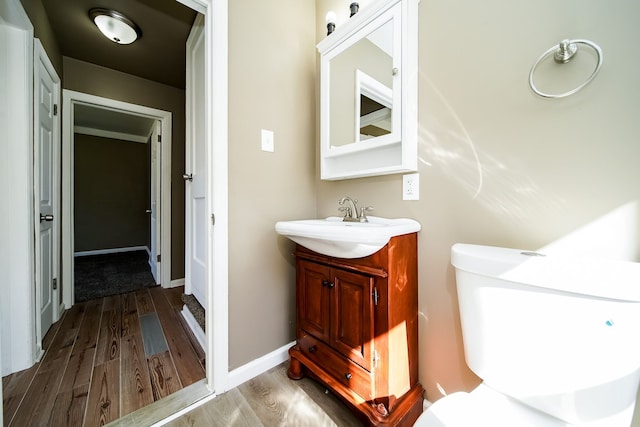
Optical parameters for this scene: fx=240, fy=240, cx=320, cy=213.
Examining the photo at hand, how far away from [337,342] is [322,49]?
156 cm

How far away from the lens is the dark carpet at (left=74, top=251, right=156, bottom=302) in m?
2.54

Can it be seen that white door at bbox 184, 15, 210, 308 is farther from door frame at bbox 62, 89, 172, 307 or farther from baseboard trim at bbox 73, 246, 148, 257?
baseboard trim at bbox 73, 246, 148, 257

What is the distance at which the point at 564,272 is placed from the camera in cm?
57

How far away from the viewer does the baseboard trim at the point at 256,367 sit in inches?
48.0

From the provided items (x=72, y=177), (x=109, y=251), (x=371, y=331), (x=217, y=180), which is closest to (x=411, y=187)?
(x=371, y=331)

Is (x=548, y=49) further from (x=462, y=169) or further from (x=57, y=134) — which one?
(x=57, y=134)

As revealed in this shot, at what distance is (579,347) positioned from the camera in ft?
1.83

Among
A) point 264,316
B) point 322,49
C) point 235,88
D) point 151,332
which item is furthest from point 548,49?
point 151,332

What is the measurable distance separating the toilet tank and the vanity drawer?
0.42 meters

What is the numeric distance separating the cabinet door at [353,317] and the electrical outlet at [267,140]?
0.75 meters

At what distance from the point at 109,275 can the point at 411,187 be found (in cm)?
378

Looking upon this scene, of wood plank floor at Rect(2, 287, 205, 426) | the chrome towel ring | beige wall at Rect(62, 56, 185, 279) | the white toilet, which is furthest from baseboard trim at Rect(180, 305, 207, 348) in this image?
the chrome towel ring

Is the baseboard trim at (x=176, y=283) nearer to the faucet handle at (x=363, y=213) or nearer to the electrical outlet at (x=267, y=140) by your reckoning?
the electrical outlet at (x=267, y=140)

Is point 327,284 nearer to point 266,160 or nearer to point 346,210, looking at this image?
point 346,210
